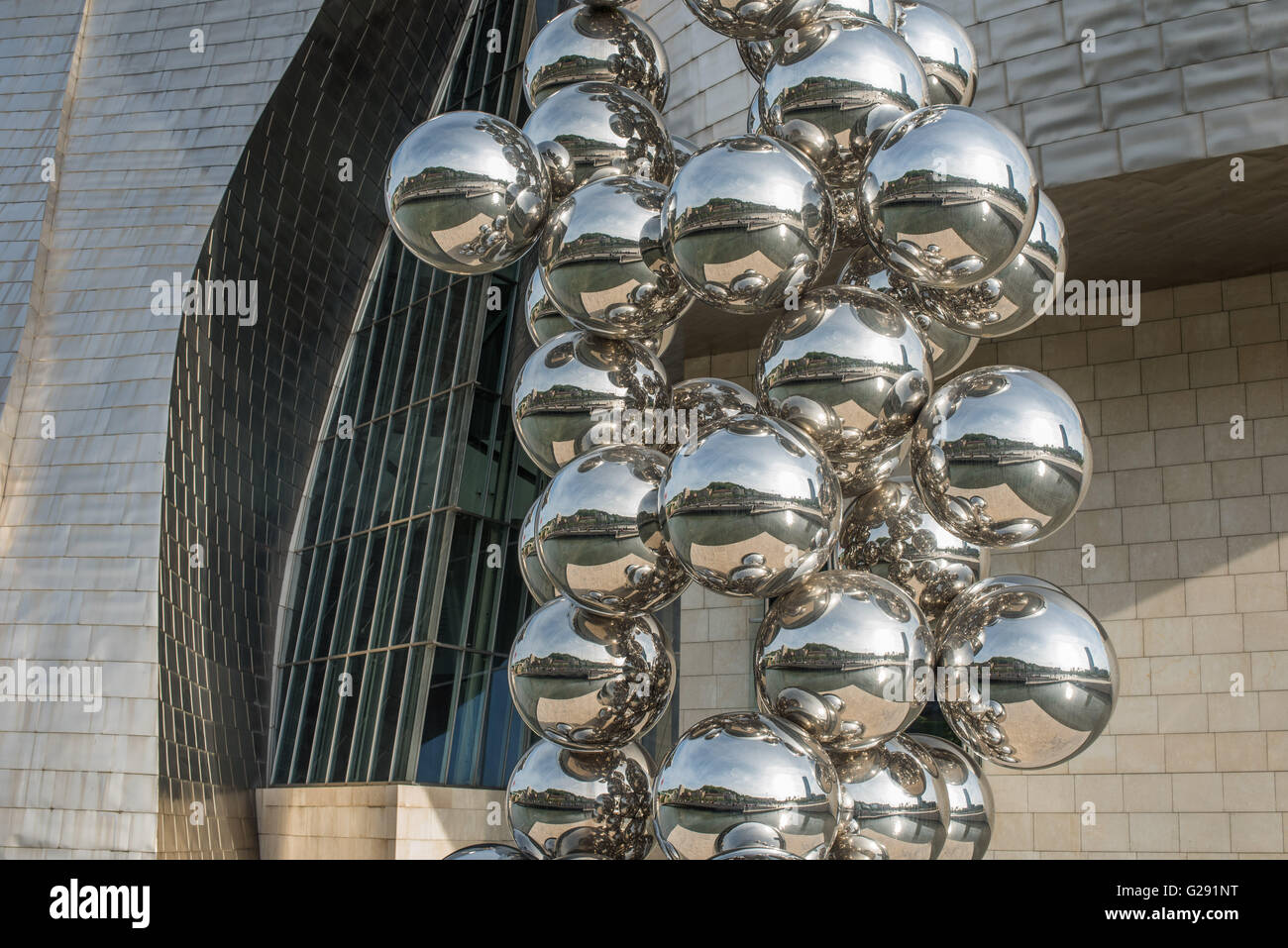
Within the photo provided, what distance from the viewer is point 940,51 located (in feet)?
13.8

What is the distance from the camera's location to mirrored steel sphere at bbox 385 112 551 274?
3527 millimetres

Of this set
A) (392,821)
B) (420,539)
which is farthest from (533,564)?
(420,539)

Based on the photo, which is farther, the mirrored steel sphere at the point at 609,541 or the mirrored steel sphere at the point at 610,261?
the mirrored steel sphere at the point at 610,261

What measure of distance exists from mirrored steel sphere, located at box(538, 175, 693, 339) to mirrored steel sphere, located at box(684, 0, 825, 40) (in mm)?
584

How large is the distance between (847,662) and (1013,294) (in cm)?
123

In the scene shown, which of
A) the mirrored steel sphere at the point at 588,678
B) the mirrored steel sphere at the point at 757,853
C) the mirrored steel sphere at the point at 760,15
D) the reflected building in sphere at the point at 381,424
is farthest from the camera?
the reflected building in sphere at the point at 381,424

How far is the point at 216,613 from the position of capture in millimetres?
13859

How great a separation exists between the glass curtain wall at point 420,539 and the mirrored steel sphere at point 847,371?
996 cm

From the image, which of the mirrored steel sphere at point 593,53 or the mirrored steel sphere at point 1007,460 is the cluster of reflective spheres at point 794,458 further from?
the mirrored steel sphere at point 593,53

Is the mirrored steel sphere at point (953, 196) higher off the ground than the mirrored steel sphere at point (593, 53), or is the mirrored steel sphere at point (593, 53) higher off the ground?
the mirrored steel sphere at point (593, 53)

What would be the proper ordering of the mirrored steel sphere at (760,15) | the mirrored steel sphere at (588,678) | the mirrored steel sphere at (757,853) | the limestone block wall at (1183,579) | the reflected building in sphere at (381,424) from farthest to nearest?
the limestone block wall at (1183,579)
the reflected building in sphere at (381,424)
the mirrored steel sphere at (760,15)
the mirrored steel sphere at (588,678)
the mirrored steel sphere at (757,853)

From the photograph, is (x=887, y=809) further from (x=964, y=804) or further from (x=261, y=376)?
(x=261, y=376)

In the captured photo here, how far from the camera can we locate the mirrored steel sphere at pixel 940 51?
4.17 meters

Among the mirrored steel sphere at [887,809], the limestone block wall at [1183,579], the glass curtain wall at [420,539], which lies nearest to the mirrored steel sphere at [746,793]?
the mirrored steel sphere at [887,809]
